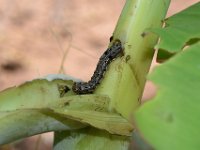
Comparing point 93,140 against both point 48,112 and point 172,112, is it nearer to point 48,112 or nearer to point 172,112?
point 48,112

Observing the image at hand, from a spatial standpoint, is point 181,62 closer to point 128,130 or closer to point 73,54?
point 128,130

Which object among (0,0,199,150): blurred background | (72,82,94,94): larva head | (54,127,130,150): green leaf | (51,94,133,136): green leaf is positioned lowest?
(54,127,130,150): green leaf

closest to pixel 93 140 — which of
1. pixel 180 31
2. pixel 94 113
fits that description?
pixel 94 113

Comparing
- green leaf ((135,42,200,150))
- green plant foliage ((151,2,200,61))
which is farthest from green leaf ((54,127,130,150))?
green leaf ((135,42,200,150))

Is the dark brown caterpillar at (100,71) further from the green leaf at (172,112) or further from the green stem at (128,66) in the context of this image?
the green leaf at (172,112)

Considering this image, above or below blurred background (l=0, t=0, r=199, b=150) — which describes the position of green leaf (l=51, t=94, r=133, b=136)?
below

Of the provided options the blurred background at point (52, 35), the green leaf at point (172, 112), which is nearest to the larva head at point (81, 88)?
the green leaf at point (172, 112)

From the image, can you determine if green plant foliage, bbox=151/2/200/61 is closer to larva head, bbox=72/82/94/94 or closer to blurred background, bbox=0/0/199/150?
larva head, bbox=72/82/94/94
